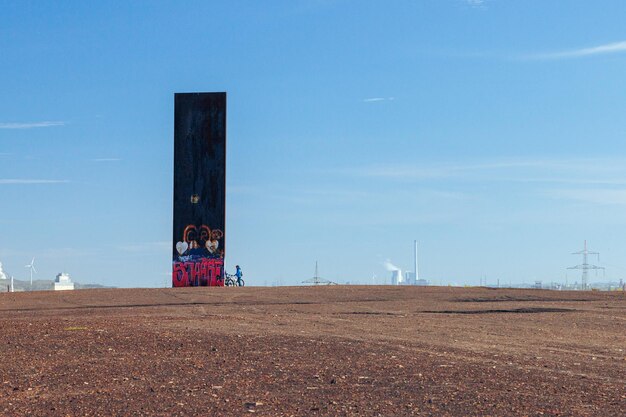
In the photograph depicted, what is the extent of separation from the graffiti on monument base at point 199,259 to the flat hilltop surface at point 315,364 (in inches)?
753

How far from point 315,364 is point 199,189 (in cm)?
3423

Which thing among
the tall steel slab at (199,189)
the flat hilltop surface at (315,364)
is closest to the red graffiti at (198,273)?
the tall steel slab at (199,189)

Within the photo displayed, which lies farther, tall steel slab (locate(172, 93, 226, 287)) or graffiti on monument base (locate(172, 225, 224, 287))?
graffiti on monument base (locate(172, 225, 224, 287))

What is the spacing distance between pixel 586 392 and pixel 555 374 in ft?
5.69

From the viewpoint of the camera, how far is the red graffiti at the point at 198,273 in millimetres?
49250

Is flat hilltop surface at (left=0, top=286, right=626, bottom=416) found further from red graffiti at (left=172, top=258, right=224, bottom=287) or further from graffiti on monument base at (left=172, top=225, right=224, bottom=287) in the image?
red graffiti at (left=172, top=258, right=224, bottom=287)

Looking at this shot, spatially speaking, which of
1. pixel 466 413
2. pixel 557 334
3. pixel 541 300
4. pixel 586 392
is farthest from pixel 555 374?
pixel 541 300

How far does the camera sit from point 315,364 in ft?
49.9

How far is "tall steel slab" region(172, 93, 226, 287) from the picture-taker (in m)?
48.8

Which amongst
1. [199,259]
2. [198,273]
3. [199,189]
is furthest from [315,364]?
[198,273]

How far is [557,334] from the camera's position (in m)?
22.5

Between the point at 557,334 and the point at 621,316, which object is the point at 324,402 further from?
the point at 621,316

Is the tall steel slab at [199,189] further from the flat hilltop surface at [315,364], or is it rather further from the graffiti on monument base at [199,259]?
the flat hilltop surface at [315,364]

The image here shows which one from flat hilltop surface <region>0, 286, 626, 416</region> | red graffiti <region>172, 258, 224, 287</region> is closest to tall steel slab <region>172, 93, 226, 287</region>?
red graffiti <region>172, 258, 224, 287</region>
